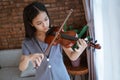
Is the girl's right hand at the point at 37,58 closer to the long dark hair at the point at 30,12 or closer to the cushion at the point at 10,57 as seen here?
the long dark hair at the point at 30,12

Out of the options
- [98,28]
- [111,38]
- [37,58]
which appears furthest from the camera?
[98,28]

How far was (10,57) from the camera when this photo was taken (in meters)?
3.02

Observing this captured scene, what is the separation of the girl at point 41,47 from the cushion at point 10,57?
1.72 m

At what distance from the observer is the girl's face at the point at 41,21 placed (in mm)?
1243

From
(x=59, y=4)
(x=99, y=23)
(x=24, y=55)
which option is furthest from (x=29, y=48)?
(x=59, y=4)

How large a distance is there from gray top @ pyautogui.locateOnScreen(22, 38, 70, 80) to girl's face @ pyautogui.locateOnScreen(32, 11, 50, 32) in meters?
0.11

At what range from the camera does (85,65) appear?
269cm

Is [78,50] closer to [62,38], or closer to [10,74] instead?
[62,38]

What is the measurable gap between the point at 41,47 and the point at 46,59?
8cm

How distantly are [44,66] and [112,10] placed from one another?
0.62 metres

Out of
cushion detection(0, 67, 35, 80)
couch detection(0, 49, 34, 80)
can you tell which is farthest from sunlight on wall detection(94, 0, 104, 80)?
couch detection(0, 49, 34, 80)

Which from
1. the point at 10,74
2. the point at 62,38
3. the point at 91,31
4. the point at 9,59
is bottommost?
the point at 10,74

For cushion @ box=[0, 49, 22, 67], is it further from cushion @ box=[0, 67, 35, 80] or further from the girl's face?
the girl's face

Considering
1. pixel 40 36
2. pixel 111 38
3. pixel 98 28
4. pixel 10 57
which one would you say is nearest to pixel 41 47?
pixel 40 36
